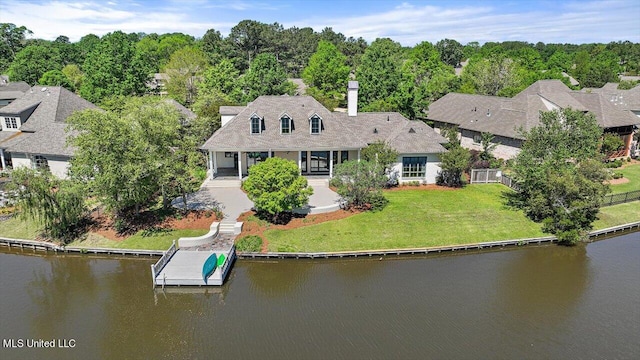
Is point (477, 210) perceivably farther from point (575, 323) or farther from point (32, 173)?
point (32, 173)

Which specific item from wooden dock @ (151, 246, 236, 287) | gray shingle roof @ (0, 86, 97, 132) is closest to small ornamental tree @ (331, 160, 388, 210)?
wooden dock @ (151, 246, 236, 287)

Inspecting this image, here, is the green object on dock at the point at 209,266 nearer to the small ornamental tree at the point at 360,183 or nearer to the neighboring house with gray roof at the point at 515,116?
the small ornamental tree at the point at 360,183

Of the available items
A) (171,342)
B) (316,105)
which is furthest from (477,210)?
(171,342)

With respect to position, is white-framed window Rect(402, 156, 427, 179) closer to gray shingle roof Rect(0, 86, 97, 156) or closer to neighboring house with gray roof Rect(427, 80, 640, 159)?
neighboring house with gray roof Rect(427, 80, 640, 159)

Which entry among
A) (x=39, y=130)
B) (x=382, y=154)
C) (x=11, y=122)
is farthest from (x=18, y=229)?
(x=382, y=154)

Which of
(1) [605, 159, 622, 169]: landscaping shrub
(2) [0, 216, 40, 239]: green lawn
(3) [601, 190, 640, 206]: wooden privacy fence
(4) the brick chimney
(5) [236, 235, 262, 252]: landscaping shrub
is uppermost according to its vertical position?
(4) the brick chimney

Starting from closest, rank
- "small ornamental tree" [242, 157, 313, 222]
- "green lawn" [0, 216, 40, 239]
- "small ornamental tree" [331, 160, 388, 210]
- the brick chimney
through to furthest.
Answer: "small ornamental tree" [242, 157, 313, 222]
"green lawn" [0, 216, 40, 239]
"small ornamental tree" [331, 160, 388, 210]
the brick chimney
